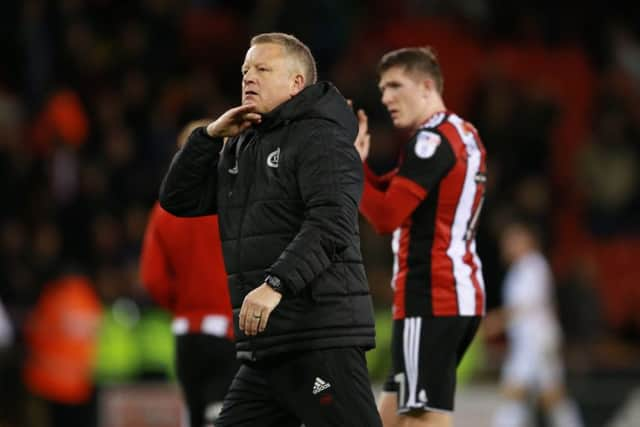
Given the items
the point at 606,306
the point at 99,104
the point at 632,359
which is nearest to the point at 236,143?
the point at 99,104

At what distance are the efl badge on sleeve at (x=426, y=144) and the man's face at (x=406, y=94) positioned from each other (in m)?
0.23

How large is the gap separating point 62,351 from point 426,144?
5.82m

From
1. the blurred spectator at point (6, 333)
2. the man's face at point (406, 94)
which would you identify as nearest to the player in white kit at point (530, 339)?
the blurred spectator at point (6, 333)

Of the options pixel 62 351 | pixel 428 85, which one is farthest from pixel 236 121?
pixel 62 351

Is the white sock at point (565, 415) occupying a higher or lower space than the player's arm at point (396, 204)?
lower

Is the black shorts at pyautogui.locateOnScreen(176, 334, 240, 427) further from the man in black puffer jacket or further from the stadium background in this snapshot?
the stadium background

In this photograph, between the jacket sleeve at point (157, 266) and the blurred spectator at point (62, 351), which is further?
the blurred spectator at point (62, 351)

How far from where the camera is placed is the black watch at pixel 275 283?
471 centimetres

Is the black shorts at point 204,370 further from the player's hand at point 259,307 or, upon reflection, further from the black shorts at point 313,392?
the player's hand at point 259,307

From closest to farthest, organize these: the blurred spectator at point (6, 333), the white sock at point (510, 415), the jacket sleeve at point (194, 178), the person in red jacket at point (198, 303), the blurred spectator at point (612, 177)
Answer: the jacket sleeve at point (194, 178) → the person in red jacket at point (198, 303) → the blurred spectator at point (6, 333) → the white sock at point (510, 415) → the blurred spectator at point (612, 177)

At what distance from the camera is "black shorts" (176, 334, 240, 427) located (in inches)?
295

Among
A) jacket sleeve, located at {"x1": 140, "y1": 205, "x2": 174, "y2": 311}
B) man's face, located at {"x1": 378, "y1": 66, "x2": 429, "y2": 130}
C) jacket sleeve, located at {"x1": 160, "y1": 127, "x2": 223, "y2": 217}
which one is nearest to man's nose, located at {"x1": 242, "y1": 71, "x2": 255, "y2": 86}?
jacket sleeve, located at {"x1": 160, "y1": 127, "x2": 223, "y2": 217}

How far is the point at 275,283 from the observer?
4.72 meters

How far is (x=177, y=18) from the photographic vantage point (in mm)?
14820
